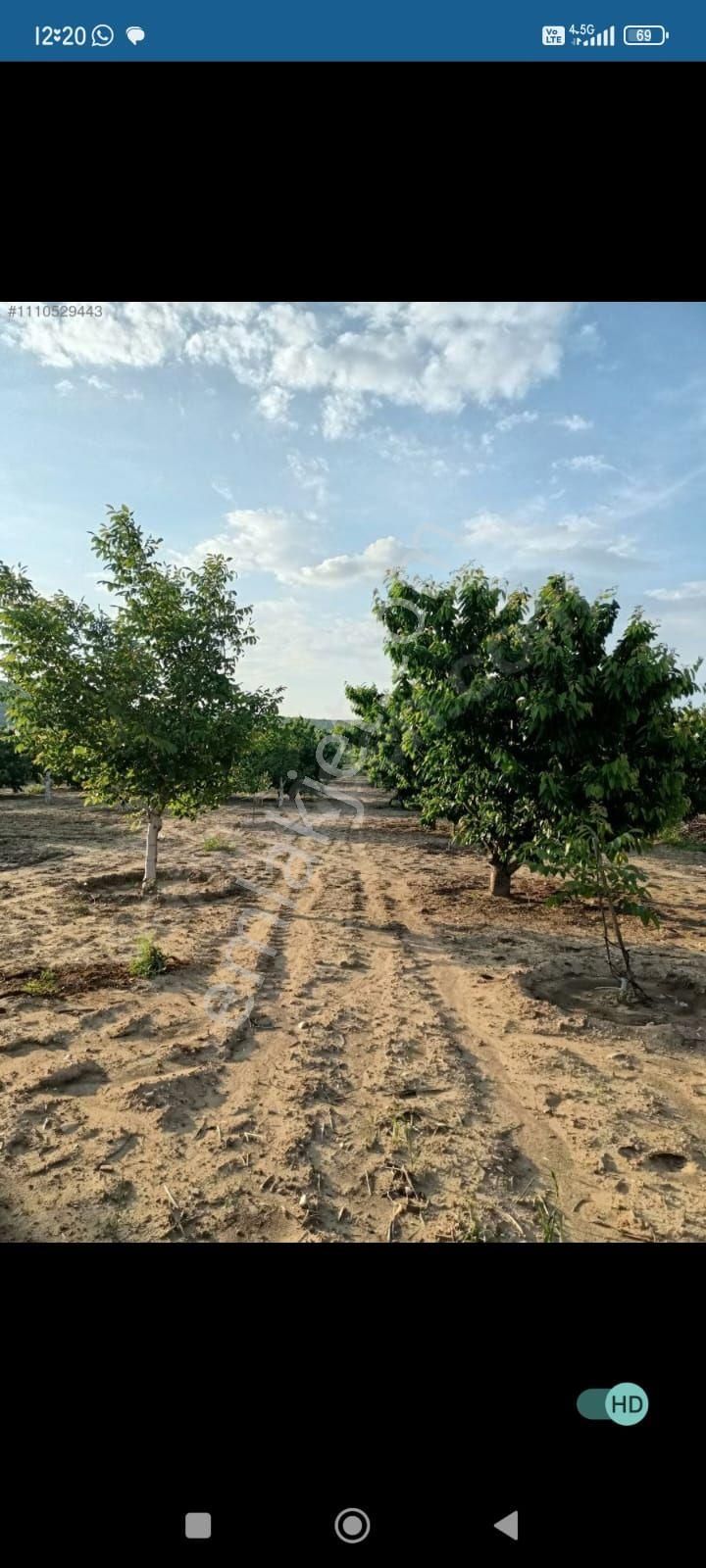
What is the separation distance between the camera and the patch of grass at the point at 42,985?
4.57 metres

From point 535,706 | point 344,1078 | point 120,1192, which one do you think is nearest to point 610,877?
point 535,706

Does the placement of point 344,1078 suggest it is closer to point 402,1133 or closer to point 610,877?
point 402,1133

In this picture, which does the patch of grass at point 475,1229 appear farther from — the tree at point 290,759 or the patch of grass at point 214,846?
the tree at point 290,759

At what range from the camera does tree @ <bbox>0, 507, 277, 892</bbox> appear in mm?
6824

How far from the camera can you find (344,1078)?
351cm

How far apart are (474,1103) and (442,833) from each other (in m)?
14.1
